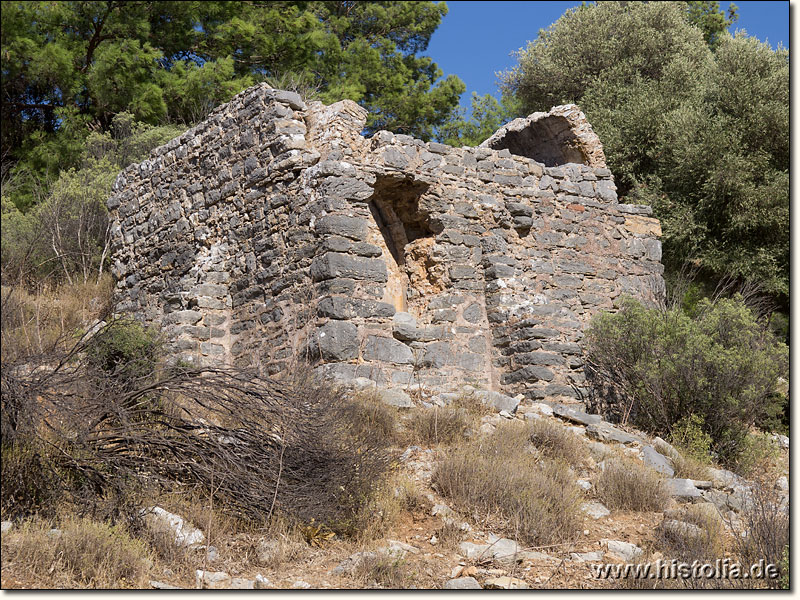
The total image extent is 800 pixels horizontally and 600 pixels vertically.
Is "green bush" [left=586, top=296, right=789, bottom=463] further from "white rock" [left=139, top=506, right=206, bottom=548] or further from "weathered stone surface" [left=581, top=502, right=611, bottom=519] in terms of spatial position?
"white rock" [left=139, top=506, right=206, bottom=548]

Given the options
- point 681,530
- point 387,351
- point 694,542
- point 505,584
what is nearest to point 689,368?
point 681,530

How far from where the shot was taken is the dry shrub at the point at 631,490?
7438 mm

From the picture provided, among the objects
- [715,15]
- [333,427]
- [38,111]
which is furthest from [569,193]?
[715,15]

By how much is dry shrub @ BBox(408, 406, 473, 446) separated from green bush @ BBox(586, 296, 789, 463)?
2469 millimetres

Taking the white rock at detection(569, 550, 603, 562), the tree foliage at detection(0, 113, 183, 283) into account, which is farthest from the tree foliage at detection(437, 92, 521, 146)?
the white rock at detection(569, 550, 603, 562)

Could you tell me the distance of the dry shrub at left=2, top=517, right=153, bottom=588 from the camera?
202 inches

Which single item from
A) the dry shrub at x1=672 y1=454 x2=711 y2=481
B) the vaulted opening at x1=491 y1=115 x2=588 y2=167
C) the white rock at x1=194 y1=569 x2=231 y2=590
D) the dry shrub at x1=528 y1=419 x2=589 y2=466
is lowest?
the white rock at x1=194 y1=569 x2=231 y2=590

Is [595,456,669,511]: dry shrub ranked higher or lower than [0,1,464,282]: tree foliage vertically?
lower

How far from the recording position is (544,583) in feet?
19.6

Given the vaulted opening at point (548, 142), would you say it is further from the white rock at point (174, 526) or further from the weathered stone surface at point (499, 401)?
the white rock at point (174, 526)

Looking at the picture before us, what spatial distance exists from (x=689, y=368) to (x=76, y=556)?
21.9ft

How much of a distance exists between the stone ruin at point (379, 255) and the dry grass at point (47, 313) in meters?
0.98

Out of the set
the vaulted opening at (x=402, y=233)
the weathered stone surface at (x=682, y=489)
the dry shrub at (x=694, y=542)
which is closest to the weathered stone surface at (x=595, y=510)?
the dry shrub at (x=694, y=542)

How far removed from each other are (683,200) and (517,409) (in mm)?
8445
